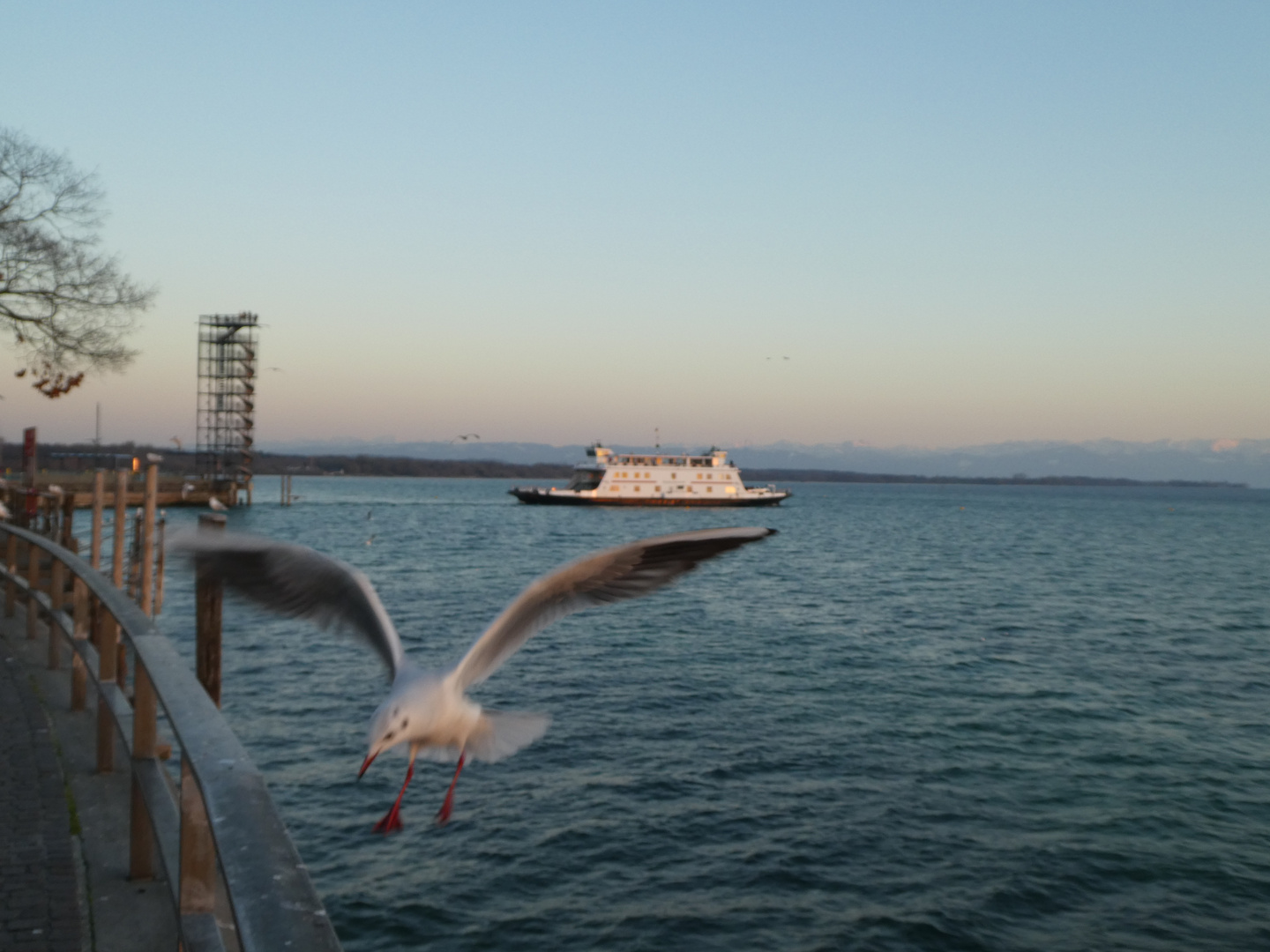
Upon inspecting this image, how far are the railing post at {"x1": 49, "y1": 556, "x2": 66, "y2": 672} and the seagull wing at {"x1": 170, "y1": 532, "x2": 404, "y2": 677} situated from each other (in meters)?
1.28

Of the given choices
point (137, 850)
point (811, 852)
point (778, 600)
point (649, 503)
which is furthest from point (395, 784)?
point (649, 503)

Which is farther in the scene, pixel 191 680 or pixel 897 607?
pixel 897 607

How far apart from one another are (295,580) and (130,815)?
1508 mm

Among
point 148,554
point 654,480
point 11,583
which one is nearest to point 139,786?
point 11,583

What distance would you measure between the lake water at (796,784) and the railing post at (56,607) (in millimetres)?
1743

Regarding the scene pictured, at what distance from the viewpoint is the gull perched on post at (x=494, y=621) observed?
4.91 m

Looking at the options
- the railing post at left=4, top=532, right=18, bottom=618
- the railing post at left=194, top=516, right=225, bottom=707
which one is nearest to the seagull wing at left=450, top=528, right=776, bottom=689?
the railing post at left=4, top=532, right=18, bottom=618

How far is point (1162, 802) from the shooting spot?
1060 cm

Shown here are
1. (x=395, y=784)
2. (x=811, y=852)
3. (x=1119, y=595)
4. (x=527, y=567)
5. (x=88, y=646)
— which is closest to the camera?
(x=88, y=646)

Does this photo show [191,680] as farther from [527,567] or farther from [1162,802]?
[527,567]

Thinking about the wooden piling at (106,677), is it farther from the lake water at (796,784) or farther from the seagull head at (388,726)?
the seagull head at (388,726)

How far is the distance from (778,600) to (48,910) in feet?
77.2

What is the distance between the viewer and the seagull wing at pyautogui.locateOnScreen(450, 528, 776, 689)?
16.4 feet

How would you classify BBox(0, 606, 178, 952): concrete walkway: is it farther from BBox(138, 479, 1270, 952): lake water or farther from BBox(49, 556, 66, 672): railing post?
BBox(138, 479, 1270, 952): lake water
